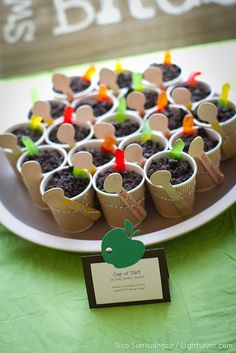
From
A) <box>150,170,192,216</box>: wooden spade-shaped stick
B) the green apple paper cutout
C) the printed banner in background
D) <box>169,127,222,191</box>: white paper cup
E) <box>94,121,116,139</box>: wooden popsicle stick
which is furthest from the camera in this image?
the printed banner in background

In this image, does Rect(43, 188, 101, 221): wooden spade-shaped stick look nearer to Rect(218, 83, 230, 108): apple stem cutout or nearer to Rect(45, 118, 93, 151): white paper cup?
Rect(45, 118, 93, 151): white paper cup

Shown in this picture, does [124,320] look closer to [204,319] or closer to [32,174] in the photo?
[204,319]

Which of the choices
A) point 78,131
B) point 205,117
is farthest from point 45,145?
point 205,117

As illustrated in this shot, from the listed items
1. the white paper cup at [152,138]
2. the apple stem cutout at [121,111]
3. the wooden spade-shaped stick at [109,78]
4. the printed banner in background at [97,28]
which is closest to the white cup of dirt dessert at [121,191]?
the white paper cup at [152,138]

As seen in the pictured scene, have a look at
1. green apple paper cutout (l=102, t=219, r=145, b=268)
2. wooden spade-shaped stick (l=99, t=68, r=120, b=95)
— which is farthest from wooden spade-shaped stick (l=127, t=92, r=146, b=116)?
green apple paper cutout (l=102, t=219, r=145, b=268)

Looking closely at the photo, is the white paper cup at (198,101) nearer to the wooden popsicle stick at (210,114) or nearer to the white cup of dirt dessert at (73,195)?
the wooden popsicle stick at (210,114)
